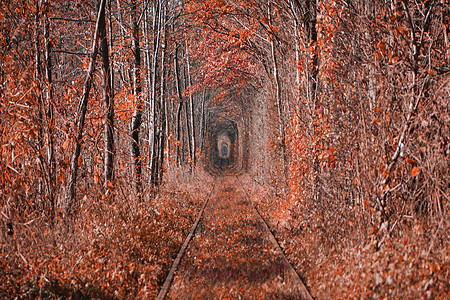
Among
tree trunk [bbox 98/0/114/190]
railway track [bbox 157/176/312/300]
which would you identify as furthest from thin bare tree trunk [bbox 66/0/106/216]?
railway track [bbox 157/176/312/300]

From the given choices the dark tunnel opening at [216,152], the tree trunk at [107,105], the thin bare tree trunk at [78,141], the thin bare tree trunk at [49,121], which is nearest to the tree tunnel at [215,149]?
the dark tunnel opening at [216,152]

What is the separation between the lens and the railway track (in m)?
5.48

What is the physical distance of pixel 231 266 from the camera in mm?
6883

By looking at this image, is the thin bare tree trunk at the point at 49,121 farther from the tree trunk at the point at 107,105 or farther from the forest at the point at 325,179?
the tree trunk at the point at 107,105

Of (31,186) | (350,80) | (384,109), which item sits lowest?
(31,186)

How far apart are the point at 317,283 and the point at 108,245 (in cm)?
338

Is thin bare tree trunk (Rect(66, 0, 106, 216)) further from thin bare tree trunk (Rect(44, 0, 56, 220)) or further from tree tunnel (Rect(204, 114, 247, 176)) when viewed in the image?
tree tunnel (Rect(204, 114, 247, 176))

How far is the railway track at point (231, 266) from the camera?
5477 millimetres

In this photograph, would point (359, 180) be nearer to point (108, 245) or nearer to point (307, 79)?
point (307, 79)

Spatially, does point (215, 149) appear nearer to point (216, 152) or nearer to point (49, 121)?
point (216, 152)

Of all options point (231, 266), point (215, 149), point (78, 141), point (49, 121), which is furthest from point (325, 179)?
point (215, 149)

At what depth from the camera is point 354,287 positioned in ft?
15.4

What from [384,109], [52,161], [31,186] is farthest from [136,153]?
[384,109]

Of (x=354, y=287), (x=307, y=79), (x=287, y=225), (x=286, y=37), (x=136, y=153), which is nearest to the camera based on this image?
(x=354, y=287)
